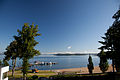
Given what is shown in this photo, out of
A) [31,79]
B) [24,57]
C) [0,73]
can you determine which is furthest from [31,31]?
[31,79]

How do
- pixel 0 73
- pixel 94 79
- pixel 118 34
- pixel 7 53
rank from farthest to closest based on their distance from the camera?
pixel 7 53, pixel 94 79, pixel 118 34, pixel 0 73

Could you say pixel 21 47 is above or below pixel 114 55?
above

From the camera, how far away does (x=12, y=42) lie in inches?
1253

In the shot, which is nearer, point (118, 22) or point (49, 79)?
point (118, 22)

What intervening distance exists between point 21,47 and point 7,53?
597 inches

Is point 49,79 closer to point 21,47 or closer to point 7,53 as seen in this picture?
point 21,47

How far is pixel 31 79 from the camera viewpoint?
21.9 m

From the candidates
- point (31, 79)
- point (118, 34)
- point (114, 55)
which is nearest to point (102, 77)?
point (114, 55)

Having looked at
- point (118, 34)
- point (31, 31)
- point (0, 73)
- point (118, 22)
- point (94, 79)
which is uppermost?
point (118, 22)

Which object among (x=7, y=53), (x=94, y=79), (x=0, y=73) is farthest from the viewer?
(x=7, y=53)

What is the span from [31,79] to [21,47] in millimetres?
8765

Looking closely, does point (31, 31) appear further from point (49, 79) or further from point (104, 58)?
point (104, 58)

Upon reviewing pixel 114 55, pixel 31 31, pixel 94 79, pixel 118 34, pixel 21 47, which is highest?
pixel 31 31

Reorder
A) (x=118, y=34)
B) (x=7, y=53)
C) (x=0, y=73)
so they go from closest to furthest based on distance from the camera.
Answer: (x=0, y=73) < (x=118, y=34) < (x=7, y=53)
